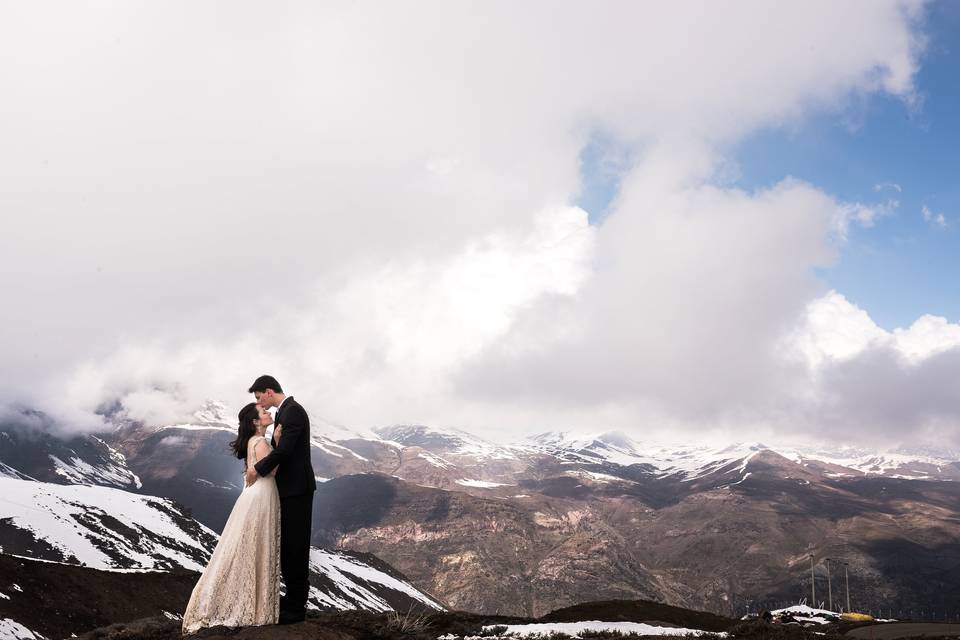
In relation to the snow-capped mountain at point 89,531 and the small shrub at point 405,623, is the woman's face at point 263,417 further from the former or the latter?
the snow-capped mountain at point 89,531

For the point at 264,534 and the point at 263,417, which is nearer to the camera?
the point at 264,534

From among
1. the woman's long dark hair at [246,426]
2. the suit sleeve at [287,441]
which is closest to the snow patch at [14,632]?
the woman's long dark hair at [246,426]

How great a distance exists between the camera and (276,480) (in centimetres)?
Result: 1209

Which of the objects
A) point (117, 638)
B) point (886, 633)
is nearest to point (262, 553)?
point (117, 638)

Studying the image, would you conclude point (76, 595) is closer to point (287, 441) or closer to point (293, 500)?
point (293, 500)

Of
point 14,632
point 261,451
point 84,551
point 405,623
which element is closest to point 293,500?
point 261,451

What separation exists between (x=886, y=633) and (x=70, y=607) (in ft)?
260

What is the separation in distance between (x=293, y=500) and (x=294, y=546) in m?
0.81

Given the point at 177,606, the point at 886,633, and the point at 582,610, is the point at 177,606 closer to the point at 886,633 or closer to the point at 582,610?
the point at 582,610

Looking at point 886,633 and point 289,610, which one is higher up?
point 289,610

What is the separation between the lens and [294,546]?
39.1ft

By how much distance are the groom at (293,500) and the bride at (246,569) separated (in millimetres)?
149

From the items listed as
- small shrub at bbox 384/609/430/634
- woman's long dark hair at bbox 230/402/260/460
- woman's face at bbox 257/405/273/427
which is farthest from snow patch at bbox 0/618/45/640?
woman's face at bbox 257/405/273/427

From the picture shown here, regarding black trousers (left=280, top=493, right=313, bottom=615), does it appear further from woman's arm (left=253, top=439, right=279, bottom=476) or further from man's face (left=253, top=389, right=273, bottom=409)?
man's face (left=253, top=389, right=273, bottom=409)
